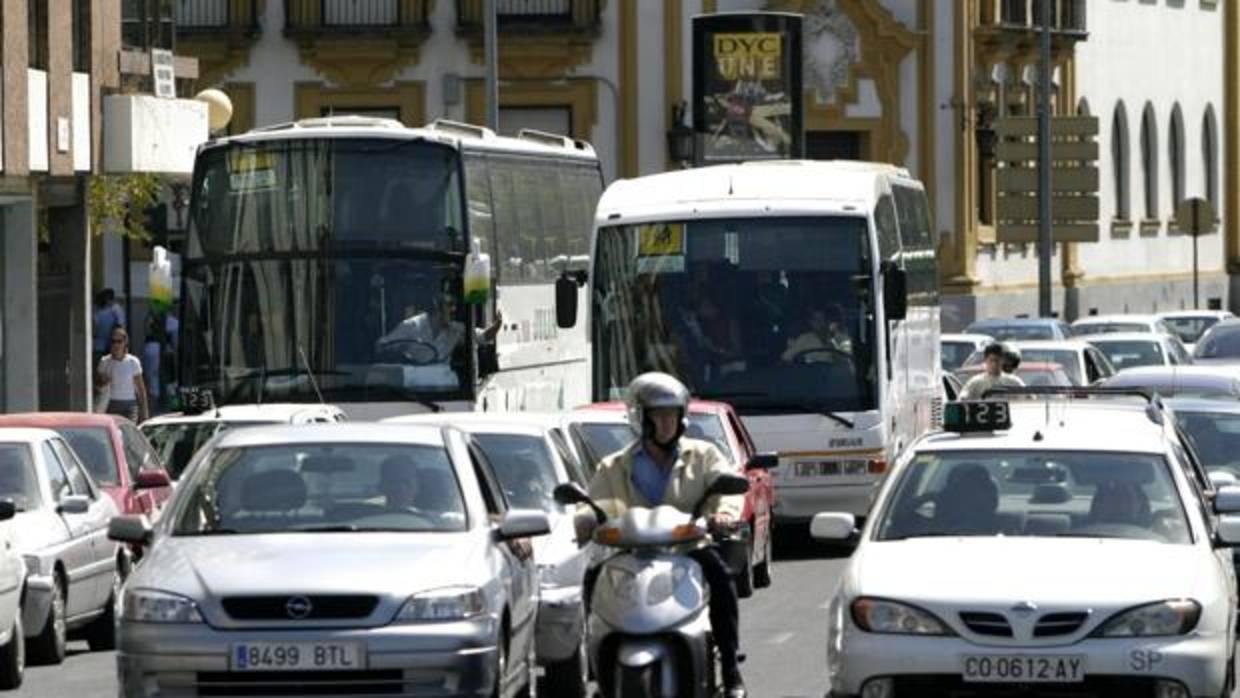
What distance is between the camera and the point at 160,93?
141 feet

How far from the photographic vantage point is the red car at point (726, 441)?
25109 mm

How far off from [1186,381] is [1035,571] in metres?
A: 15.8

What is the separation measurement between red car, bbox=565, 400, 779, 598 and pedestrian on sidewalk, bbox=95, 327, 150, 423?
11167 millimetres

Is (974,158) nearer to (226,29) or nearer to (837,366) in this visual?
(226,29)

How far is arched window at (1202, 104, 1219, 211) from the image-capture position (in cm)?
8225

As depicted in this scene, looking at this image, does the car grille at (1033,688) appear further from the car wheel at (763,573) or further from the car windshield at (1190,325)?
the car windshield at (1190,325)

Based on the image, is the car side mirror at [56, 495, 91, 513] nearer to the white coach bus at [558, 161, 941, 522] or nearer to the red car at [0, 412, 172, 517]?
the red car at [0, 412, 172, 517]

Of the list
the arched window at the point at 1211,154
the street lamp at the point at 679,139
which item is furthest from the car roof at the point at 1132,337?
the arched window at the point at 1211,154

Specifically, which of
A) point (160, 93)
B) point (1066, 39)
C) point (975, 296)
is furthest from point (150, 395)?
point (1066, 39)

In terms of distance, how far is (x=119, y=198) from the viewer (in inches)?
1729

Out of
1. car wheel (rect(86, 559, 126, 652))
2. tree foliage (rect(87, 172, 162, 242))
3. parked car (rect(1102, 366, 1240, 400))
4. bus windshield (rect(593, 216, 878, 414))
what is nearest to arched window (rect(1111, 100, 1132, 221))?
tree foliage (rect(87, 172, 162, 242))

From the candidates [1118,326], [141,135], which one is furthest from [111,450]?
[1118,326]

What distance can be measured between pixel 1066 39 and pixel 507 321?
3848cm

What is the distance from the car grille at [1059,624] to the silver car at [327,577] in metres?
2.37
